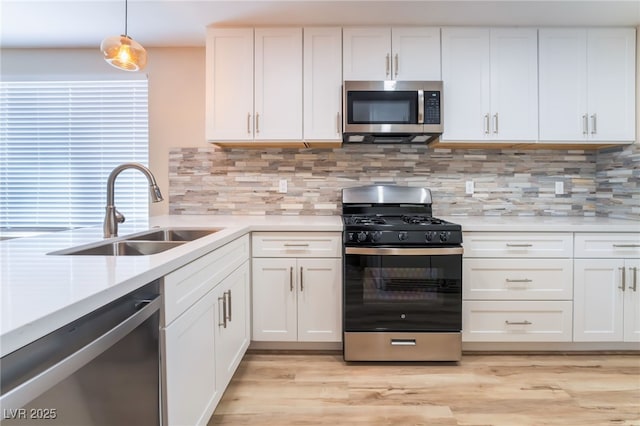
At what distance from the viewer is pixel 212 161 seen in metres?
2.76

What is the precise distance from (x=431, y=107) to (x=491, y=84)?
500 mm

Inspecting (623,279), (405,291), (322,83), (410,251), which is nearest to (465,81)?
(322,83)

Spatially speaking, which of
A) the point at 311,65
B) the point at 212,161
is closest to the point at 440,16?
the point at 311,65

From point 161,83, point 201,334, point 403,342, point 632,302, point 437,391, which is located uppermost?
point 161,83

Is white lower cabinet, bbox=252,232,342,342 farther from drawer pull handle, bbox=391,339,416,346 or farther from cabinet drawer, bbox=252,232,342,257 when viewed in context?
drawer pull handle, bbox=391,339,416,346

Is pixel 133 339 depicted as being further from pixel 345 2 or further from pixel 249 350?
pixel 345 2

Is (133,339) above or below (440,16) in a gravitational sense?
below

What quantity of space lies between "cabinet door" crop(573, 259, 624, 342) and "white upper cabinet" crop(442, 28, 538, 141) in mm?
948

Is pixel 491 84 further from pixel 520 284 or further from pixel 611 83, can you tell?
pixel 520 284

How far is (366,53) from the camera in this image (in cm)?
235

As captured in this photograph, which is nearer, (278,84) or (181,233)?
(181,233)

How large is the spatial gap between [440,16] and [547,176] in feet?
4.90

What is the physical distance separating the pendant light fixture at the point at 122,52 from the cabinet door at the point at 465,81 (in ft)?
6.23

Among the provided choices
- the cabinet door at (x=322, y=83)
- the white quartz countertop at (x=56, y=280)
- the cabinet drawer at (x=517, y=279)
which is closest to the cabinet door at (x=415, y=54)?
the cabinet door at (x=322, y=83)
